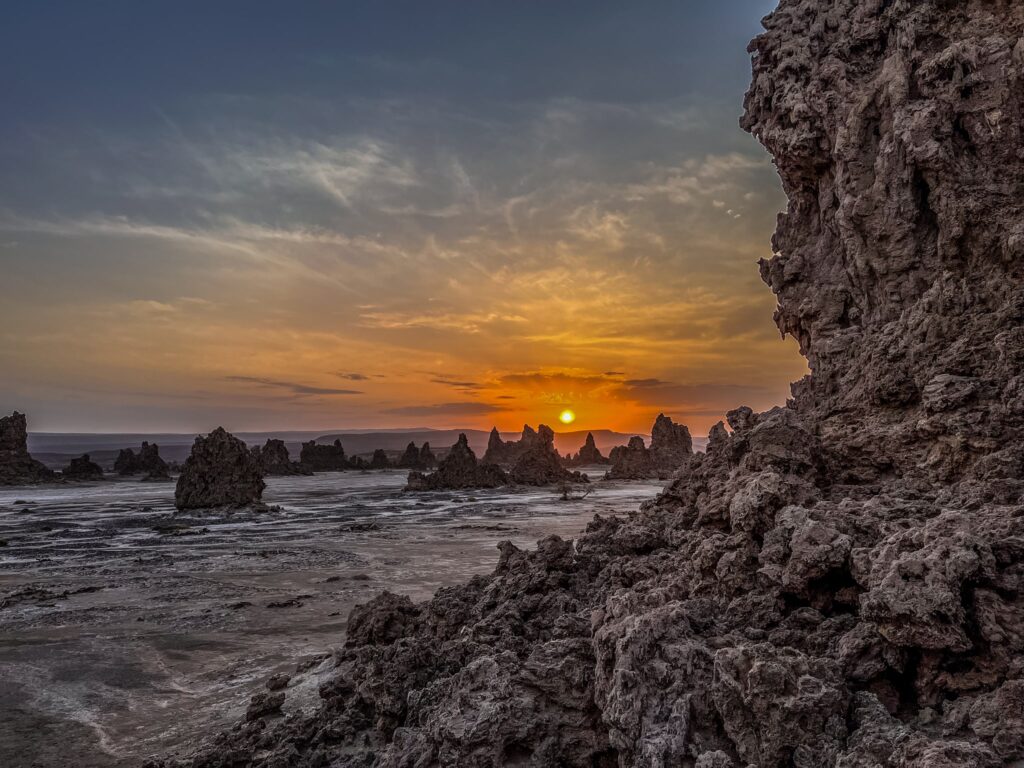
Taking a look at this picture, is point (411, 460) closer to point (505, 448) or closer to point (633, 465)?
point (505, 448)

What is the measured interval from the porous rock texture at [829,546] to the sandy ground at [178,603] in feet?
5.36

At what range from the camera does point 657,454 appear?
73375 millimetres

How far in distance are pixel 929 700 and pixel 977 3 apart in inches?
365

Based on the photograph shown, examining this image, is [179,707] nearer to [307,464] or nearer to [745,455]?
[745,455]

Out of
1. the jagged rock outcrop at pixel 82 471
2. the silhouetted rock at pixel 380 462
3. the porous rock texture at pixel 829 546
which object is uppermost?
the porous rock texture at pixel 829 546

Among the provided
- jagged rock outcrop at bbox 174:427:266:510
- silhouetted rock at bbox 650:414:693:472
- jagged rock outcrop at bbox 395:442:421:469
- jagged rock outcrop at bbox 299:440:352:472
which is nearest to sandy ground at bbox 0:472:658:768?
jagged rock outcrop at bbox 174:427:266:510

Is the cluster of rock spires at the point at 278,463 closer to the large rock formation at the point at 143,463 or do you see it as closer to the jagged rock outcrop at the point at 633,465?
the large rock formation at the point at 143,463

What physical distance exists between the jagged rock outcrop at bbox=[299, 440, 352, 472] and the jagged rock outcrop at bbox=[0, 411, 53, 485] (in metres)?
32.2

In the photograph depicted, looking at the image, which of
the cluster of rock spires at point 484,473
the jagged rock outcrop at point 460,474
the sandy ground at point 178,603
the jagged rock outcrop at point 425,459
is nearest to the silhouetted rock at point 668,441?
the cluster of rock spires at point 484,473

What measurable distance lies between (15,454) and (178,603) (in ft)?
209

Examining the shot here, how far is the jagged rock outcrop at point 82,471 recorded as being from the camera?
219 feet

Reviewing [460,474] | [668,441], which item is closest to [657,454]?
[668,441]

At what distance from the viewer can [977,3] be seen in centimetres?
813

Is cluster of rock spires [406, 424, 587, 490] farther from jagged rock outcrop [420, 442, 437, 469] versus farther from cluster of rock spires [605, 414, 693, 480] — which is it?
jagged rock outcrop [420, 442, 437, 469]
